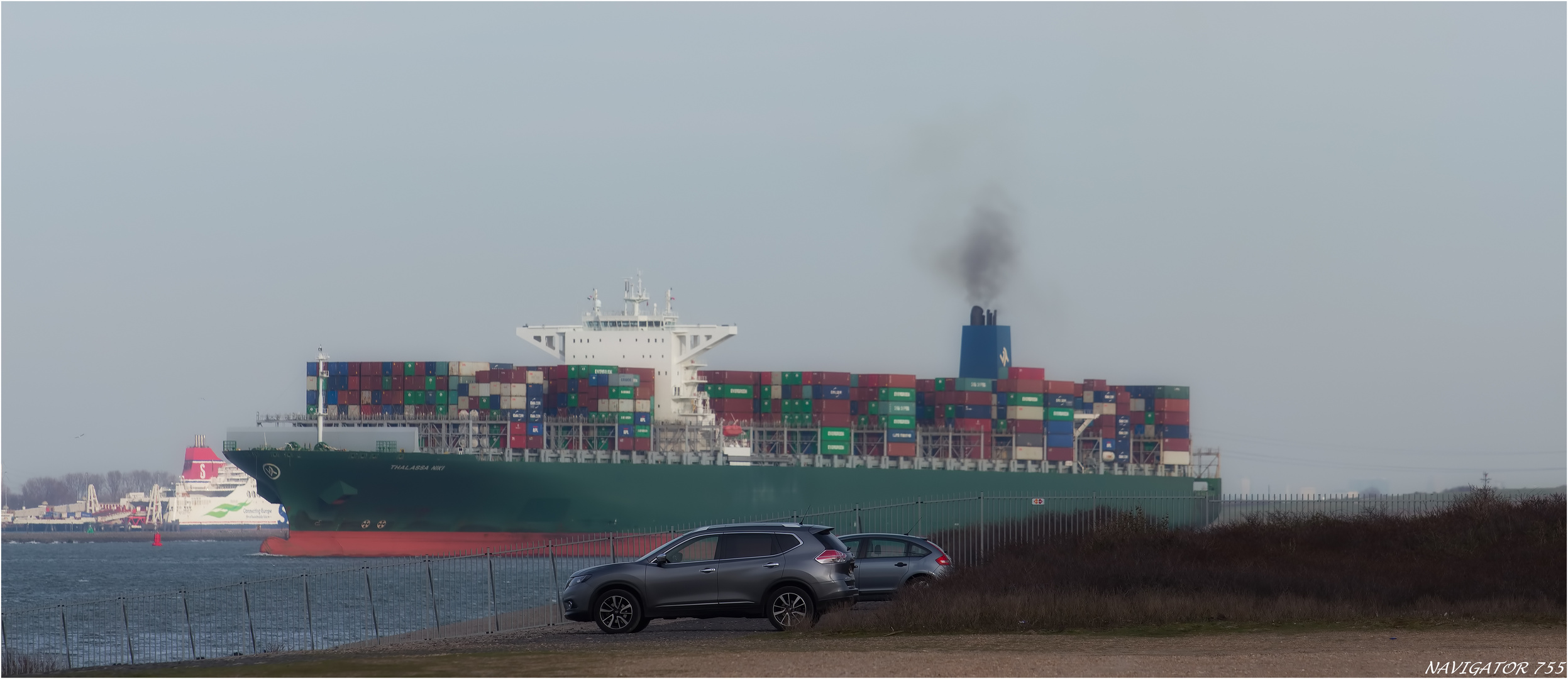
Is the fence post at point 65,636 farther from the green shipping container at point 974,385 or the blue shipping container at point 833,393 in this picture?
the green shipping container at point 974,385

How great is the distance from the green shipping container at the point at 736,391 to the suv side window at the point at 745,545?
5647cm

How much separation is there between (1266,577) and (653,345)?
5842 cm

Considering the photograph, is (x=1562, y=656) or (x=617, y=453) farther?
(x=617, y=453)

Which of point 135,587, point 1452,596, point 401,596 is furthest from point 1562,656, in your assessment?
point 135,587

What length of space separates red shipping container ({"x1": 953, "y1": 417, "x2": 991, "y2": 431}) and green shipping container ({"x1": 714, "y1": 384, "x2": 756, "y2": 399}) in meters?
9.85

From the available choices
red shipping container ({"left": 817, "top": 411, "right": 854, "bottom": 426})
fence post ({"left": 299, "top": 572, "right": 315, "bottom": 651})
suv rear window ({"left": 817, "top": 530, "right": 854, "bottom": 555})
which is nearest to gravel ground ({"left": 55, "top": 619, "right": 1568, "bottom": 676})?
suv rear window ({"left": 817, "top": 530, "right": 854, "bottom": 555})

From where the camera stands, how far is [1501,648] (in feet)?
49.4

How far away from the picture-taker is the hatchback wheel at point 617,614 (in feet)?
61.8

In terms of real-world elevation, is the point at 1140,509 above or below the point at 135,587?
above

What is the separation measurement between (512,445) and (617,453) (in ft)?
14.6

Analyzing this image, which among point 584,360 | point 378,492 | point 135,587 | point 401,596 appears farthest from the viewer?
point 584,360

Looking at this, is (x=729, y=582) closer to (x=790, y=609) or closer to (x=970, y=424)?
(x=790, y=609)

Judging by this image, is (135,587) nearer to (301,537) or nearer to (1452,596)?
(301,537)

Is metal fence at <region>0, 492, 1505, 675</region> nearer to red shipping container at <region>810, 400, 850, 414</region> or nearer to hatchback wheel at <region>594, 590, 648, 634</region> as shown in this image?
hatchback wheel at <region>594, 590, 648, 634</region>
